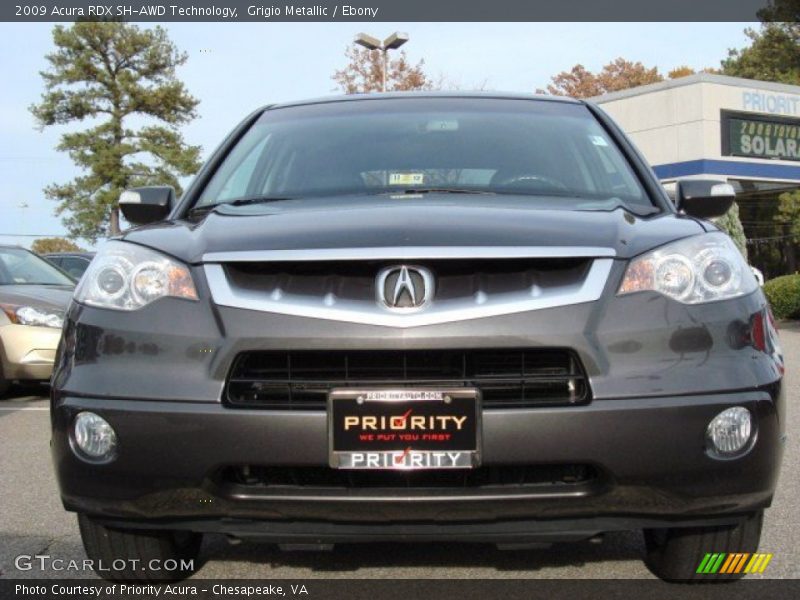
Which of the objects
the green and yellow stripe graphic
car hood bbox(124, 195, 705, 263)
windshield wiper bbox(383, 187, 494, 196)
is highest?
windshield wiper bbox(383, 187, 494, 196)

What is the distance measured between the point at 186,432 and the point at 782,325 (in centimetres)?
1778

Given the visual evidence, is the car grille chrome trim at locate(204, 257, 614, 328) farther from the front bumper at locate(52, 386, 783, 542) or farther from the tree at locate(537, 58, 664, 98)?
the tree at locate(537, 58, 664, 98)

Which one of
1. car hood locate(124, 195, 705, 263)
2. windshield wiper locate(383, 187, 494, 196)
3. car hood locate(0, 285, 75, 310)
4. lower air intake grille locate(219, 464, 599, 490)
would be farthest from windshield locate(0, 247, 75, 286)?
lower air intake grille locate(219, 464, 599, 490)

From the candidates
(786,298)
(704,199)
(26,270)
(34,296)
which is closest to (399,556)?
(704,199)

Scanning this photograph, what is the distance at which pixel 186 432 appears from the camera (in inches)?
99.2

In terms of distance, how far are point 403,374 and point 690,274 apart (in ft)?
2.57

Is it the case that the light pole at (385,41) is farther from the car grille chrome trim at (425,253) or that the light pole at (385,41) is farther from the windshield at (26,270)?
the car grille chrome trim at (425,253)

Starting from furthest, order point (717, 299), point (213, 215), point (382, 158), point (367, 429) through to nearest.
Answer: point (382, 158)
point (213, 215)
point (717, 299)
point (367, 429)

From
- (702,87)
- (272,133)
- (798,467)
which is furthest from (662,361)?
(702,87)

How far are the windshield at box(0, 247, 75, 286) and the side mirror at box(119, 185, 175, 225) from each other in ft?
20.6

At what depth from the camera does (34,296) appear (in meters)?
8.95

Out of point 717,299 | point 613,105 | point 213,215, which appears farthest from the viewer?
point 613,105

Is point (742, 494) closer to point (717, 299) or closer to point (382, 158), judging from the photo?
point (717, 299)

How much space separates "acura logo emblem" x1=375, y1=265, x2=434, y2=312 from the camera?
99.6 inches
